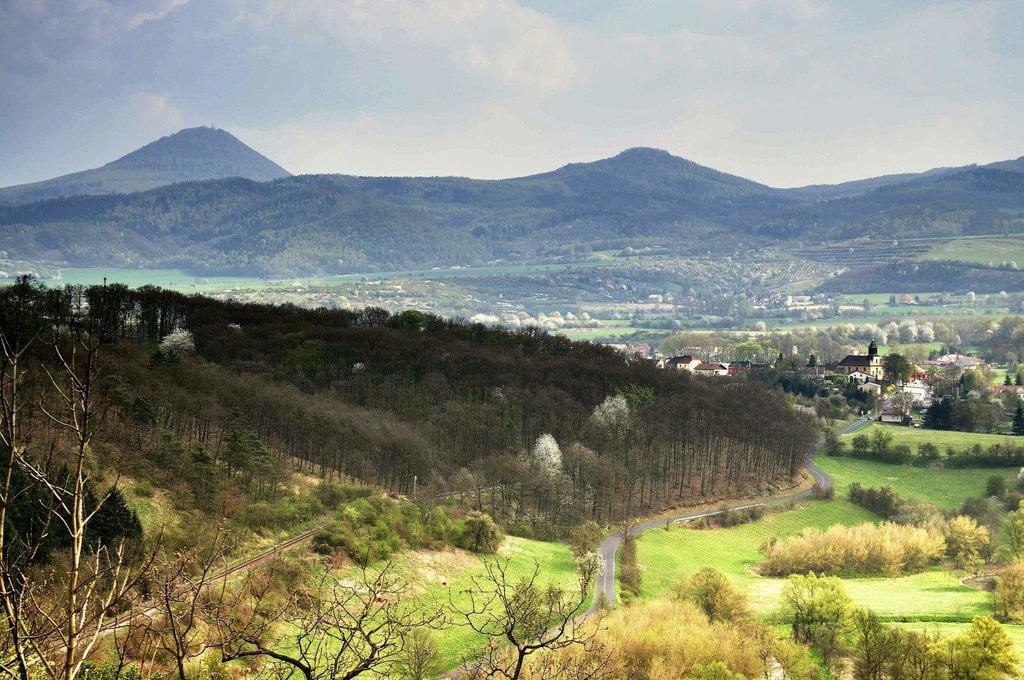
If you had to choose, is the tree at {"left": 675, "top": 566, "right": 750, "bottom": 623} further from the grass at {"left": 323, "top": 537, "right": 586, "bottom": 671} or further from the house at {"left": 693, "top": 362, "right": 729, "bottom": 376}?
the house at {"left": 693, "top": 362, "right": 729, "bottom": 376}

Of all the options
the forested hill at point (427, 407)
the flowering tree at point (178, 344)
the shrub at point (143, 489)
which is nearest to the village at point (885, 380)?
the forested hill at point (427, 407)

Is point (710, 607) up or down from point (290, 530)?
down

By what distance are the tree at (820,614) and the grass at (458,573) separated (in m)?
11.3

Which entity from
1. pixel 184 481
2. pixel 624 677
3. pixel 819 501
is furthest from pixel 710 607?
pixel 819 501

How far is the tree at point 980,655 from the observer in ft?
127

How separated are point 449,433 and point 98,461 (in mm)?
36395

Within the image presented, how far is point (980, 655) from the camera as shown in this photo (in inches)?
1532

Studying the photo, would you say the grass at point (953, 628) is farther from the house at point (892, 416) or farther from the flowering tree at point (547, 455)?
the house at point (892, 416)

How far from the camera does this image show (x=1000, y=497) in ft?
305

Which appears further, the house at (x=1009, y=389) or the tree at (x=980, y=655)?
the house at (x=1009, y=389)

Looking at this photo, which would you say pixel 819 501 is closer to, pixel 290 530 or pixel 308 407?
pixel 308 407

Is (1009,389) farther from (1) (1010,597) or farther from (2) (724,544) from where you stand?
(1) (1010,597)

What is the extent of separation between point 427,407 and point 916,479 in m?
53.2

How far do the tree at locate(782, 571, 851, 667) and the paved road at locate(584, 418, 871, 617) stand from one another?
9.31m
